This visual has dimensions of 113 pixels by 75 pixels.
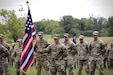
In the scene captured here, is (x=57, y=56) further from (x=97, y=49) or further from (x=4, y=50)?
(x=4, y=50)

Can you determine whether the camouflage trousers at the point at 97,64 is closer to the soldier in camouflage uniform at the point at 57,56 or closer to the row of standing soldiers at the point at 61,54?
the row of standing soldiers at the point at 61,54

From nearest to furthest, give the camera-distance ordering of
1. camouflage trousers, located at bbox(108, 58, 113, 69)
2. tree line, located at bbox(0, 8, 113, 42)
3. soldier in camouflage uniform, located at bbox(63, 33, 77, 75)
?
soldier in camouflage uniform, located at bbox(63, 33, 77, 75), camouflage trousers, located at bbox(108, 58, 113, 69), tree line, located at bbox(0, 8, 113, 42)

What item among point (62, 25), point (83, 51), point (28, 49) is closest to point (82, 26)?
point (62, 25)

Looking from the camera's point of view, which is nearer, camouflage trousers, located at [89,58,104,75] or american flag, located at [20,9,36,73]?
american flag, located at [20,9,36,73]

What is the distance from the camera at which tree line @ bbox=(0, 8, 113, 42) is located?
6431 centimetres

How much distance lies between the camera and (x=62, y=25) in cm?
9219

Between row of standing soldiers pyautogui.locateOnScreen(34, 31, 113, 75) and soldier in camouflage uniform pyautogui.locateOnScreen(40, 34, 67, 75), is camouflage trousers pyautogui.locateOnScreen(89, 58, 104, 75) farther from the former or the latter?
soldier in camouflage uniform pyautogui.locateOnScreen(40, 34, 67, 75)

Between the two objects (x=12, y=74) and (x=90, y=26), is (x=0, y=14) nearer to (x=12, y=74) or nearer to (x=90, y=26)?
(x=90, y=26)

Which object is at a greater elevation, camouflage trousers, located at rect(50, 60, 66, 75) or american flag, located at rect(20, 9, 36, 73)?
american flag, located at rect(20, 9, 36, 73)

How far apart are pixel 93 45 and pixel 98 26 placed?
260ft

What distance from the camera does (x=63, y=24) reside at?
3634 inches

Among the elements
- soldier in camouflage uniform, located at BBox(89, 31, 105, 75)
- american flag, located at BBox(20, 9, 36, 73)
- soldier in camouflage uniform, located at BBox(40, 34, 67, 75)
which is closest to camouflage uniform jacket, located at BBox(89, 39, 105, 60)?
soldier in camouflage uniform, located at BBox(89, 31, 105, 75)

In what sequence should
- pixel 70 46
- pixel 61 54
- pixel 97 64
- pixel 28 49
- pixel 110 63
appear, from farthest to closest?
1. pixel 110 63
2. pixel 70 46
3. pixel 97 64
4. pixel 61 54
5. pixel 28 49

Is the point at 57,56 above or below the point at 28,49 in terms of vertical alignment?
below
